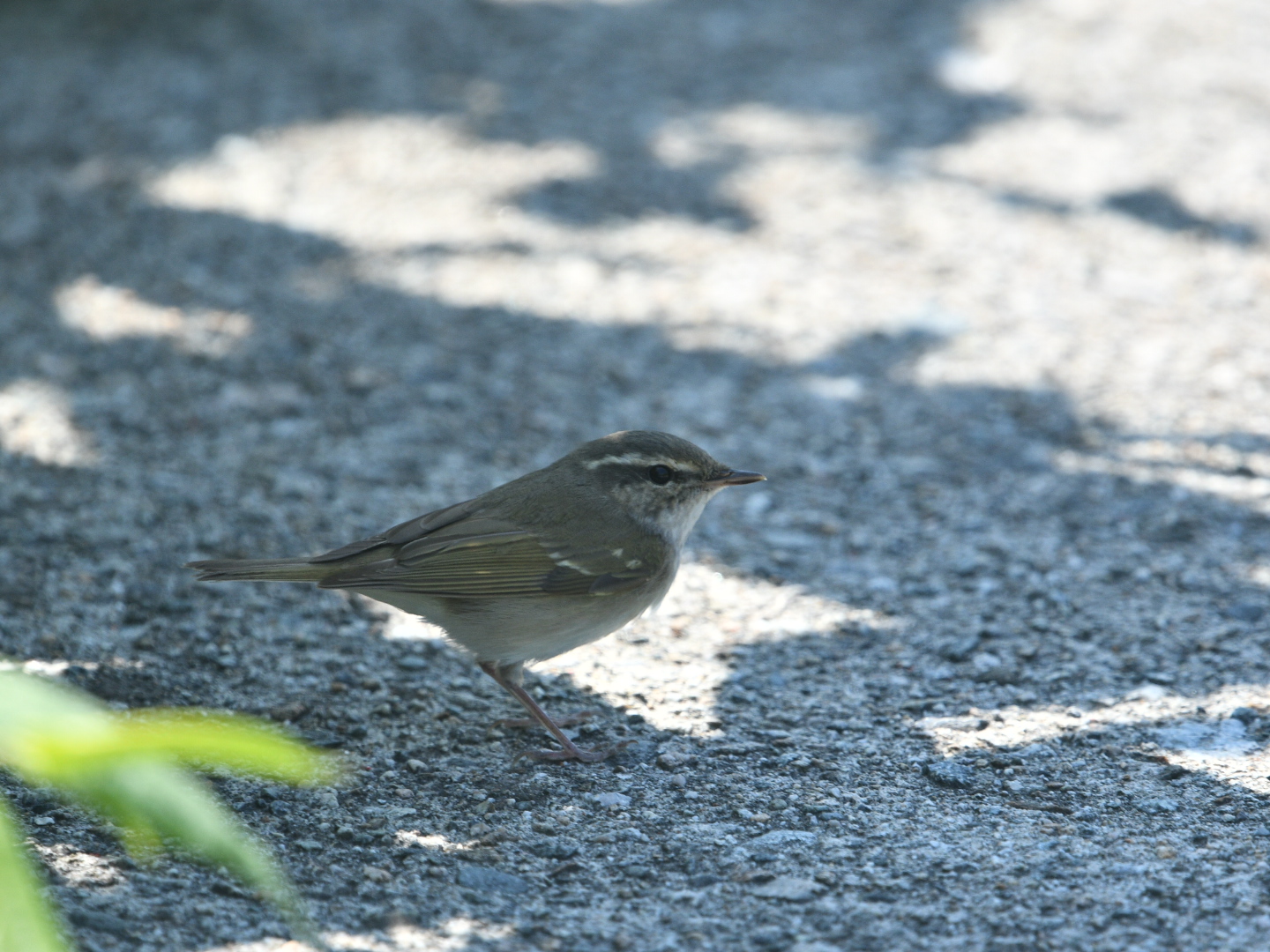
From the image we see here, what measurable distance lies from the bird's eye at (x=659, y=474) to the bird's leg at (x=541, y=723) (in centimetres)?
88

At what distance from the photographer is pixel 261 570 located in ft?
14.3

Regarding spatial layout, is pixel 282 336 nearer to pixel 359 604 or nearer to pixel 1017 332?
pixel 359 604

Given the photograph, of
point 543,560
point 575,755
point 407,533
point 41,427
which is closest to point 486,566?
point 543,560

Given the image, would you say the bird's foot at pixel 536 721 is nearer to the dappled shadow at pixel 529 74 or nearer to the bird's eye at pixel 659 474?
the bird's eye at pixel 659 474

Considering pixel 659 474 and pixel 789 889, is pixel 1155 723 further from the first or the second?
pixel 659 474

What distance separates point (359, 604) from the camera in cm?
559

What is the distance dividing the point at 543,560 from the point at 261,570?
999mm

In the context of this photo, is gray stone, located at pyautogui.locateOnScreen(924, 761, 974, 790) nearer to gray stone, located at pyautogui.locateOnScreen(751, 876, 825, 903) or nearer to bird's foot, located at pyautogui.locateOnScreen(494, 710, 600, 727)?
gray stone, located at pyautogui.locateOnScreen(751, 876, 825, 903)

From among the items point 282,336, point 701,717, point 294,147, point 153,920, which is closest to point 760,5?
point 294,147

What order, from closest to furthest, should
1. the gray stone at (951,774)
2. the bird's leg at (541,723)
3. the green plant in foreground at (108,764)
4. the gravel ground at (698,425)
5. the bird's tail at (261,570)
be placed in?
the green plant in foreground at (108,764)
the gravel ground at (698,425)
the gray stone at (951,774)
the bird's tail at (261,570)
the bird's leg at (541,723)

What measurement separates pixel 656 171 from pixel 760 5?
11.1 feet

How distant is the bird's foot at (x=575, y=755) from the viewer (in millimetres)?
4453

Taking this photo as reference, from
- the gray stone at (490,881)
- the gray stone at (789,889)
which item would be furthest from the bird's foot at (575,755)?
the gray stone at (789,889)

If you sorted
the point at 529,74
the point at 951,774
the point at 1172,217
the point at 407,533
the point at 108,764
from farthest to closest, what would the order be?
the point at 529,74, the point at 1172,217, the point at 407,533, the point at 951,774, the point at 108,764
